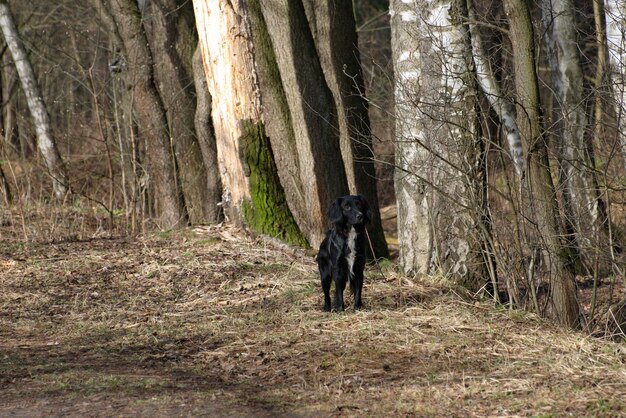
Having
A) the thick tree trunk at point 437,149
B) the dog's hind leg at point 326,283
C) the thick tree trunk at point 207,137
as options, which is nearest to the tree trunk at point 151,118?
the thick tree trunk at point 207,137

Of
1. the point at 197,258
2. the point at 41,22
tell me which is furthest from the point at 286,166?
the point at 41,22

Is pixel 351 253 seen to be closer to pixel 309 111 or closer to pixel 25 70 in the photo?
pixel 309 111

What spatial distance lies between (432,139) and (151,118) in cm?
780

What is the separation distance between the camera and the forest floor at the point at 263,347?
6.19 meters

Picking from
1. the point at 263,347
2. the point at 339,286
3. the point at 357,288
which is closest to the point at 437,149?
the point at 357,288

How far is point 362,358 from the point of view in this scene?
23.7ft

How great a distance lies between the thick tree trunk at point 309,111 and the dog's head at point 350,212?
3042 mm

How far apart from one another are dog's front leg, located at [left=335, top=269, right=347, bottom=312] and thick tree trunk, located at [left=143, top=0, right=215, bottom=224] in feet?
23.3

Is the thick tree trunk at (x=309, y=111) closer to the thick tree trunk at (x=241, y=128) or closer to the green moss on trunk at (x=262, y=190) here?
the green moss on trunk at (x=262, y=190)

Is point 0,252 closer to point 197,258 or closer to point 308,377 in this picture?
point 197,258

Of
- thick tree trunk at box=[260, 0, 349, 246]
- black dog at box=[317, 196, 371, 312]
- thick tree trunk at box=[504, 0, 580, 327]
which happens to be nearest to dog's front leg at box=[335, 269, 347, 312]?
black dog at box=[317, 196, 371, 312]

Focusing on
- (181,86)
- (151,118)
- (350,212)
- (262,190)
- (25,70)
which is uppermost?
(25,70)

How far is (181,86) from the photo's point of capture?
16.7 meters

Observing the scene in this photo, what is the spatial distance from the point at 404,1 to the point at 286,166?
10.3 ft
